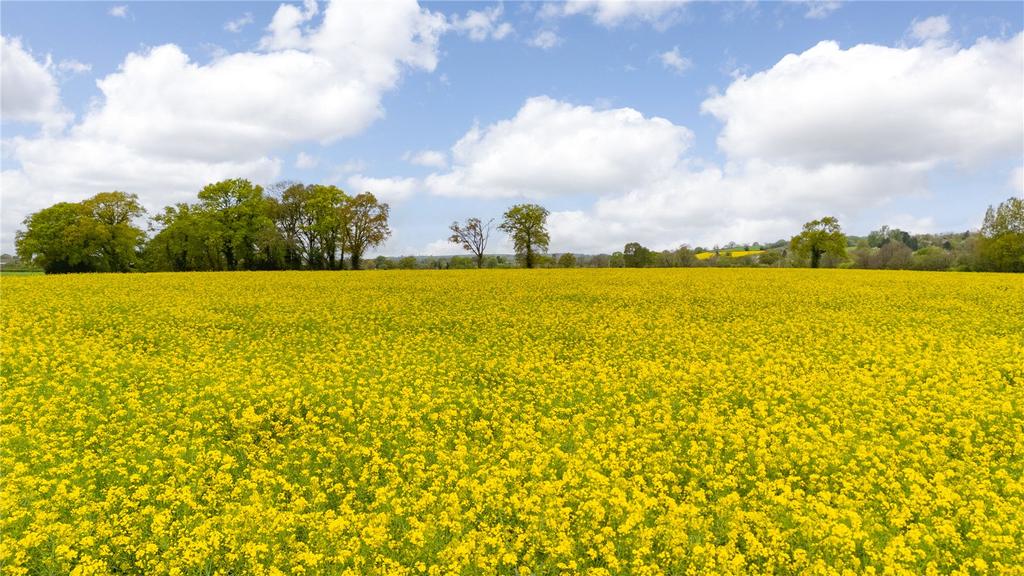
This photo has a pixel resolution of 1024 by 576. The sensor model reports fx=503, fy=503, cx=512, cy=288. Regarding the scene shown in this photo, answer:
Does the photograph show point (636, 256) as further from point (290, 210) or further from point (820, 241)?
point (290, 210)

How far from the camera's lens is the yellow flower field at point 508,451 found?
6.42 meters

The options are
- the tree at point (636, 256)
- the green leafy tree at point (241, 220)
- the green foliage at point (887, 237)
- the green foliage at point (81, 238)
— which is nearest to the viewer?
the green foliage at point (81, 238)

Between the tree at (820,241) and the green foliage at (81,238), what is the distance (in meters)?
102

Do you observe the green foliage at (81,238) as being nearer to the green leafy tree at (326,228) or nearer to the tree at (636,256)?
the green leafy tree at (326,228)

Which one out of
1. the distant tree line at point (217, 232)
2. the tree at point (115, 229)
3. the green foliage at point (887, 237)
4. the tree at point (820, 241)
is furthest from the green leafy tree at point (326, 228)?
the green foliage at point (887, 237)

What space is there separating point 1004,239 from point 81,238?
11904 cm

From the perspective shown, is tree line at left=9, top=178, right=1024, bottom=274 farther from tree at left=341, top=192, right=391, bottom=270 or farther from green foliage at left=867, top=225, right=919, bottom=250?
green foliage at left=867, top=225, right=919, bottom=250

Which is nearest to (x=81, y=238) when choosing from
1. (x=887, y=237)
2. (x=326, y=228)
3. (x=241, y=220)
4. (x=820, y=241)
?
(x=241, y=220)

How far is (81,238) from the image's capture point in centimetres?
6200

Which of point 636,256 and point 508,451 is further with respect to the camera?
point 636,256

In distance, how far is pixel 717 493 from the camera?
8.16 m

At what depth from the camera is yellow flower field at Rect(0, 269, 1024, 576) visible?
21.1 ft

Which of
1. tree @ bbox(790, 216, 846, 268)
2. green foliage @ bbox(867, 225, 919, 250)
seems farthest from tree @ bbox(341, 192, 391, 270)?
green foliage @ bbox(867, 225, 919, 250)

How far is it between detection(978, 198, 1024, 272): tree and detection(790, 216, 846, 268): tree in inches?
675
